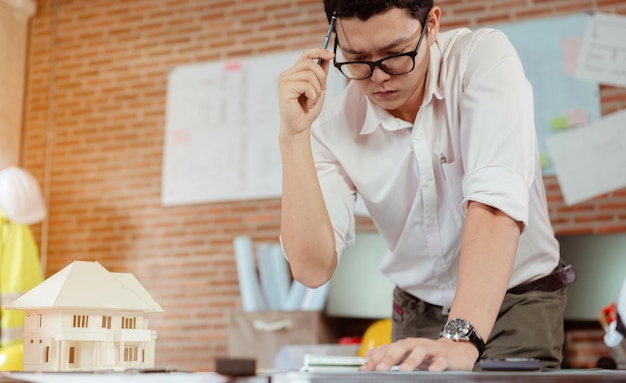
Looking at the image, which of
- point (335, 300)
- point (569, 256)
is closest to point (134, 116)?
point (335, 300)

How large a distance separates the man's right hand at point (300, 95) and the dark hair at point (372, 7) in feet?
0.38

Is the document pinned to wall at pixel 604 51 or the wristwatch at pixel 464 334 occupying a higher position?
the document pinned to wall at pixel 604 51

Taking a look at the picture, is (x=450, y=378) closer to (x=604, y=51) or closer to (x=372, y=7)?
(x=372, y=7)

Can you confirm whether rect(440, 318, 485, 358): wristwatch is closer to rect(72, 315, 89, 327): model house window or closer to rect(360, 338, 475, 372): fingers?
rect(360, 338, 475, 372): fingers

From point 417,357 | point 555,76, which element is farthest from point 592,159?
point 417,357

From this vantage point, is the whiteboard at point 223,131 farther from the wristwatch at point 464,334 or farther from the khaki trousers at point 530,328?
the wristwatch at point 464,334

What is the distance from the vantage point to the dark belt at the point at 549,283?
149 cm

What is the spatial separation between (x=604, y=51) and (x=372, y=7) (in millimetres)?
3109

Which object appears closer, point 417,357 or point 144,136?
point 417,357

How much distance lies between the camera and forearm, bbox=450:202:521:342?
112 cm

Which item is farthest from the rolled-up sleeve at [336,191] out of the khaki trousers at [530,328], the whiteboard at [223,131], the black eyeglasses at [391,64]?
the whiteboard at [223,131]

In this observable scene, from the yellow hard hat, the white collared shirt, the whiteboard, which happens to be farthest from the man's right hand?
the whiteboard

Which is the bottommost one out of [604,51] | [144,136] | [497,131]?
[497,131]

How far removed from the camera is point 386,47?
139cm
